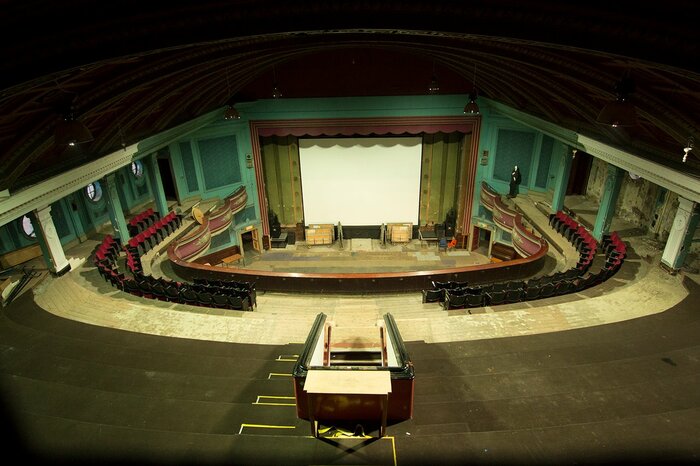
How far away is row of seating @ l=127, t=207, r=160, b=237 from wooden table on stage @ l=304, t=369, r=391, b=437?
11029 millimetres

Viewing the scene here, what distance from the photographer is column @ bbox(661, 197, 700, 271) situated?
8.84 meters

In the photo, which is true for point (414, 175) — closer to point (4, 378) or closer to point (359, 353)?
point (359, 353)

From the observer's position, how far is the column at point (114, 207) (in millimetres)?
11133

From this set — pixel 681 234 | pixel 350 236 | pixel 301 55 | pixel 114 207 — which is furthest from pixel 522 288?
pixel 114 207

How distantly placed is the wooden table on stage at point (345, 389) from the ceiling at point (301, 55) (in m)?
3.51

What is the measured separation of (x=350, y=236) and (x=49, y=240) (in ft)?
36.7

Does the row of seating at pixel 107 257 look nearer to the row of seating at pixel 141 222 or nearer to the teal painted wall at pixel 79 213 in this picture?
the row of seating at pixel 141 222

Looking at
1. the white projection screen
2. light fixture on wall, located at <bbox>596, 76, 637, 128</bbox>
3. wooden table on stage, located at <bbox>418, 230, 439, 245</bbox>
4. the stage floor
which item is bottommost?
the stage floor

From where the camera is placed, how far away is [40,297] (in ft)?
29.7

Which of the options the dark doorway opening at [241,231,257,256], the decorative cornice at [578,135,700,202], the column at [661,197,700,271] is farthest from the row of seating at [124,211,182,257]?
the column at [661,197,700,271]

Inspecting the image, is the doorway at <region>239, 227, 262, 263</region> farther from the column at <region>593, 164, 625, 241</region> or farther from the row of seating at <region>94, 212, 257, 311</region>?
the column at <region>593, 164, 625, 241</region>

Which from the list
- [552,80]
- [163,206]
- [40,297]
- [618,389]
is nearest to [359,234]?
[163,206]

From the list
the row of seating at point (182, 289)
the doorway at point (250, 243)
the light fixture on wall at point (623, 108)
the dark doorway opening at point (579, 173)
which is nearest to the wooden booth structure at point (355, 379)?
the light fixture on wall at point (623, 108)

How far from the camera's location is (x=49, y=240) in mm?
9602
